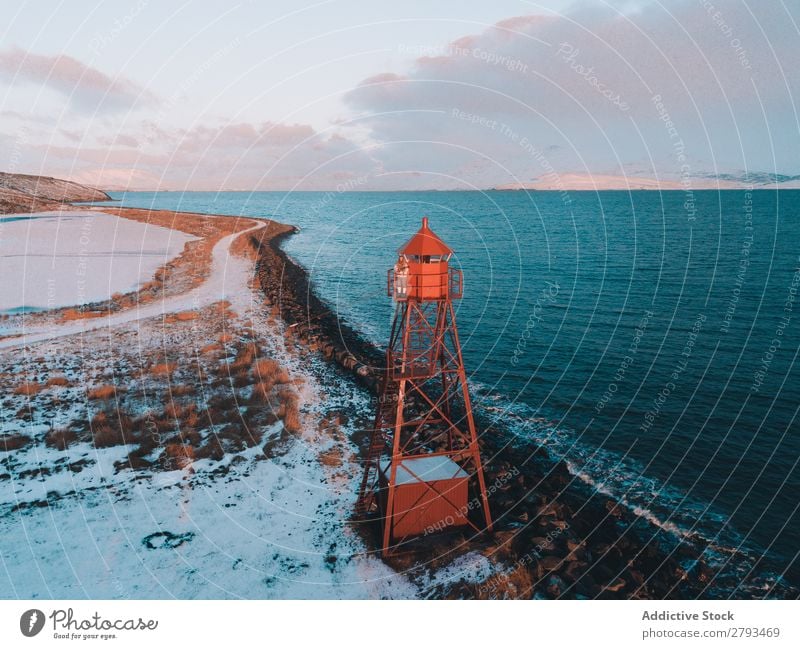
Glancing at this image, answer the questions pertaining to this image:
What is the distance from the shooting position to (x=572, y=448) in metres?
27.9

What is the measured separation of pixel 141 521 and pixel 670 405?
107ft

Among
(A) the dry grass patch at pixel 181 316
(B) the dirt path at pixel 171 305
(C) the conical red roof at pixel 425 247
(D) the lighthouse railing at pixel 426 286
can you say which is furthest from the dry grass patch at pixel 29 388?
(C) the conical red roof at pixel 425 247

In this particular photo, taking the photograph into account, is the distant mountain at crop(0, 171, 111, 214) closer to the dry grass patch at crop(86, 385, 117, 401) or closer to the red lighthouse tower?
the dry grass patch at crop(86, 385, 117, 401)

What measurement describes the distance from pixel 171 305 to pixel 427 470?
136 ft

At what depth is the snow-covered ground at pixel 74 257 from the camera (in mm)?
52447

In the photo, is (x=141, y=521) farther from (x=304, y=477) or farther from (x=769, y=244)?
(x=769, y=244)

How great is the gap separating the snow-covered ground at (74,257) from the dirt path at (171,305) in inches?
272

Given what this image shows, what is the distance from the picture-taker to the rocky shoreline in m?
17.7

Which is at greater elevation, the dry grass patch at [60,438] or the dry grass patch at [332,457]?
the dry grass patch at [332,457]

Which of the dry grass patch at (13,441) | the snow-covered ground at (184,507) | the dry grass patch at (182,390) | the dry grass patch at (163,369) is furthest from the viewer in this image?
the dry grass patch at (163,369)

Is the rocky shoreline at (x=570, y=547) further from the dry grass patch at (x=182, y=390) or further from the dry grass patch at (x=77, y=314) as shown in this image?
the dry grass patch at (x=77, y=314)

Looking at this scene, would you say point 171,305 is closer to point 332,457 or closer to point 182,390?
point 182,390

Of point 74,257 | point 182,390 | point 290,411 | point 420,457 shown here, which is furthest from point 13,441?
point 74,257
